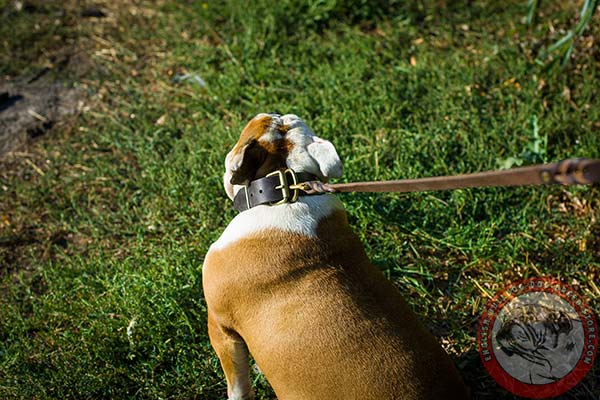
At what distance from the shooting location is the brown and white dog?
7.58 ft

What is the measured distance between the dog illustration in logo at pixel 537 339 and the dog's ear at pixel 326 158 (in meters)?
1.48

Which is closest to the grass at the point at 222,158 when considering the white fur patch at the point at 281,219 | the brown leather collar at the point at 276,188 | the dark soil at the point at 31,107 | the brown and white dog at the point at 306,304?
the dark soil at the point at 31,107

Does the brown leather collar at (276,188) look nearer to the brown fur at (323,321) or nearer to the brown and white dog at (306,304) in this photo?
the brown and white dog at (306,304)

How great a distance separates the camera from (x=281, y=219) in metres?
2.64

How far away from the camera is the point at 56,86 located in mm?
5336

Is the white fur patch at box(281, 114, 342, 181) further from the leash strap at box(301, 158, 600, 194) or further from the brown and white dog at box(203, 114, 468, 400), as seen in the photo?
the leash strap at box(301, 158, 600, 194)

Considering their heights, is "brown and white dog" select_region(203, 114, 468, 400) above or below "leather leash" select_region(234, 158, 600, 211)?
below

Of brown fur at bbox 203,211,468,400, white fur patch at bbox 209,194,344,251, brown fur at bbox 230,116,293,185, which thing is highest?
brown fur at bbox 230,116,293,185

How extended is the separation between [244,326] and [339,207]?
28.8 inches

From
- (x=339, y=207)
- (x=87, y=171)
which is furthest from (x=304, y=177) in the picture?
(x=87, y=171)

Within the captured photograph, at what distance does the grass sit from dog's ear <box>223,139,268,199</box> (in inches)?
44.5

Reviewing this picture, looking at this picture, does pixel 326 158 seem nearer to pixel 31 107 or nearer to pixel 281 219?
pixel 281 219

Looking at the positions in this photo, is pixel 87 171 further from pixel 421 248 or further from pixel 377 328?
pixel 377 328

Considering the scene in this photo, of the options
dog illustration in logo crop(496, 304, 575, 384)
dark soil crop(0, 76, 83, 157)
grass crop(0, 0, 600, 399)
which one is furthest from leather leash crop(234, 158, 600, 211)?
dark soil crop(0, 76, 83, 157)
